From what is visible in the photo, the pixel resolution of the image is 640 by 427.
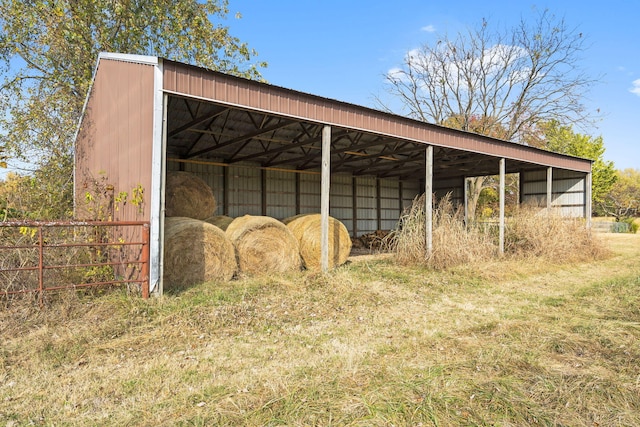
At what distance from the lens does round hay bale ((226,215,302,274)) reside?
779 centimetres

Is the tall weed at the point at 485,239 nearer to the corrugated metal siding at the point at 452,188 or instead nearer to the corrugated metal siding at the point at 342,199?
the corrugated metal siding at the point at 342,199

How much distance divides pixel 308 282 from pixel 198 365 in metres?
3.57

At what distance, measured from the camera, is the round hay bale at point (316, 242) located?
357 inches

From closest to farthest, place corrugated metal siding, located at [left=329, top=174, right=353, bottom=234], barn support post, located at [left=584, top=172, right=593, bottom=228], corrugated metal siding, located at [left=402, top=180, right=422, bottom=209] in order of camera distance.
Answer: barn support post, located at [left=584, top=172, right=593, bottom=228]
corrugated metal siding, located at [left=329, top=174, right=353, bottom=234]
corrugated metal siding, located at [left=402, top=180, right=422, bottom=209]

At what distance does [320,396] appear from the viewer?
2982 mm

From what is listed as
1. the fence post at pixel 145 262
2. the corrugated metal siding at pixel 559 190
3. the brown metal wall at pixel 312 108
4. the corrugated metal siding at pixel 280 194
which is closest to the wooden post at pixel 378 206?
the corrugated metal siding at pixel 280 194

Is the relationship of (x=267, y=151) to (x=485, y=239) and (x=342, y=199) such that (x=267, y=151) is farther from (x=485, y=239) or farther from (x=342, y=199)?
(x=485, y=239)

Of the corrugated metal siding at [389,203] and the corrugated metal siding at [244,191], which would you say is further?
→ the corrugated metal siding at [389,203]

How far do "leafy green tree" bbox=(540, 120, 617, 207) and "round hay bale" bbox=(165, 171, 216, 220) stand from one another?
2896 centimetres

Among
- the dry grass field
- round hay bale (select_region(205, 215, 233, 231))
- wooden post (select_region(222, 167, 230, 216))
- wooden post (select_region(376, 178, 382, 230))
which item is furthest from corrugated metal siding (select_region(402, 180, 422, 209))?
the dry grass field

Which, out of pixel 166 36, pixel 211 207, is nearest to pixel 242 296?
pixel 211 207

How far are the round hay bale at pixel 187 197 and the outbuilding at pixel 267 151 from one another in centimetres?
90

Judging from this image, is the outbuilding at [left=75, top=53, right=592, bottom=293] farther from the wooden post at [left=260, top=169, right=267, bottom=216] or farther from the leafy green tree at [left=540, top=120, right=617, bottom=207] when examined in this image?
the leafy green tree at [left=540, top=120, right=617, bottom=207]

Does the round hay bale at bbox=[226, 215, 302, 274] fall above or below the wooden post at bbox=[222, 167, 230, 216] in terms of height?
below
